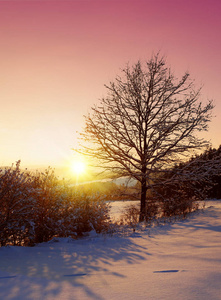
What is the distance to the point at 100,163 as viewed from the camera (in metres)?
9.93

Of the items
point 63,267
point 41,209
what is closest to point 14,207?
point 41,209

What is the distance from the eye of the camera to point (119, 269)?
327cm

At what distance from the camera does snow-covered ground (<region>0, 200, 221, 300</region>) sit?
2279 mm

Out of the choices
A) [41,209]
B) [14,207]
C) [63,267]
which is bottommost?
[63,267]

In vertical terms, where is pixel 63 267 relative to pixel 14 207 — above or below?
below

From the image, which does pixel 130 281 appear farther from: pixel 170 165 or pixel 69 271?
pixel 170 165

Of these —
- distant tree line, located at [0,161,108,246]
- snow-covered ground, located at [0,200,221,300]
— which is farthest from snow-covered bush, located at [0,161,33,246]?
snow-covered ground, located at [0,200,221,300]

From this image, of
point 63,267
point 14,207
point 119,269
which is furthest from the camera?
point 14,207

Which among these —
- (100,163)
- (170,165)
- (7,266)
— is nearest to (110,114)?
(100,163)

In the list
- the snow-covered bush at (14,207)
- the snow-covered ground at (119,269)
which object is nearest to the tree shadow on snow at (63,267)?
the snow-covered ground at (119,269)

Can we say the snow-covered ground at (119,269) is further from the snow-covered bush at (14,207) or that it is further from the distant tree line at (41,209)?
the distant tree line at (41,209)

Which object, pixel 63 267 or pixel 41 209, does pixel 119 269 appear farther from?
pixel 41 209

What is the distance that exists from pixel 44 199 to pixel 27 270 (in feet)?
9.82

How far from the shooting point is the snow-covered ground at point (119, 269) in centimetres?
228
